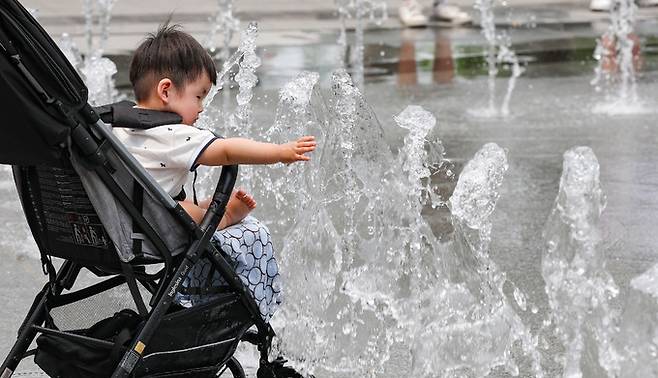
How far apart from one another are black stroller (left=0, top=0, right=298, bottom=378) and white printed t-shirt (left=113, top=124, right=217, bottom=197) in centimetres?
4

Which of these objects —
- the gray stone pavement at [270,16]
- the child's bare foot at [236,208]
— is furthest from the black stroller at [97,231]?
the gray stone pavement at [270,16]

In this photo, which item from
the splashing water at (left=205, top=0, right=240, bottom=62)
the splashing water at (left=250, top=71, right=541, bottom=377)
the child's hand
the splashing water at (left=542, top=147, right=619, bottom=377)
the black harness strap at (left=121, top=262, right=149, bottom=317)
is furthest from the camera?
the splashing water at (left=205, top=0, right=240, bottom=62)

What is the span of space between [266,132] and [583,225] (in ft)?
12.7

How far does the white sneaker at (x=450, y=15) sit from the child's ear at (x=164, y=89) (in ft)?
31.6

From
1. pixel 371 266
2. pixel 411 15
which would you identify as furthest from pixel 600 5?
pixel 371 266

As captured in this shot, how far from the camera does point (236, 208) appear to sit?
394 centimetres

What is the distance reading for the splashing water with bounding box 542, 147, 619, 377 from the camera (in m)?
4.36

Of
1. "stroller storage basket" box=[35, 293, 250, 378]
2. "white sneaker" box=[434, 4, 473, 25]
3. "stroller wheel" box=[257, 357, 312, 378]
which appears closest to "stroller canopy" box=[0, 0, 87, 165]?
"stroller storage basket" box=[35, 293, 250, 378]

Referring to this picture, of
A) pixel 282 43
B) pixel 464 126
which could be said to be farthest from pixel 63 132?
pixel 282 43

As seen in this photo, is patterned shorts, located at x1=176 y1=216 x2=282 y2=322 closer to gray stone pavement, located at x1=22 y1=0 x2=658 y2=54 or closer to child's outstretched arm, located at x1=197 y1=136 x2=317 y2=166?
child's outstretched arm, located at x1=197 y1=136 x2=317 y2=166

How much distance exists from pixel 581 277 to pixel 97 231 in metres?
1.65

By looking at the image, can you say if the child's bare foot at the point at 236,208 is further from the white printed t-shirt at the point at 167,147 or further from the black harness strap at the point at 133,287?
the black harness strap at the point at 133,287

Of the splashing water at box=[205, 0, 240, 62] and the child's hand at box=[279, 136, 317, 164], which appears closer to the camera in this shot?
the child's hand at box=[279, 136, 317, 164]

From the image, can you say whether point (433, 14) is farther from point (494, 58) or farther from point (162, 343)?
point (162, 343)
